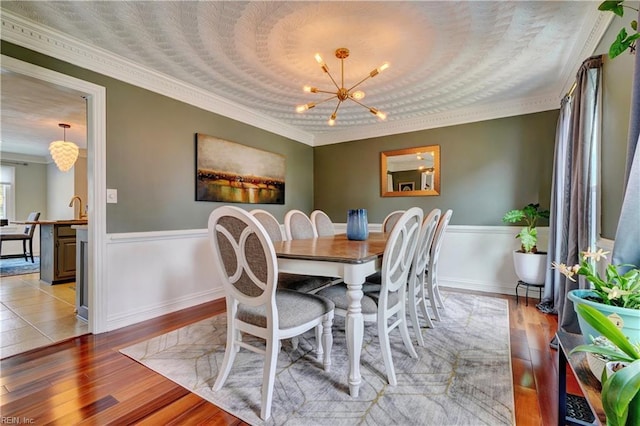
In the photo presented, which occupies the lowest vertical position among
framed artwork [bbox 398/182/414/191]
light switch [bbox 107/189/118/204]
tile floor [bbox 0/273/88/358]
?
tile floor [bbox 0/273/88/358]

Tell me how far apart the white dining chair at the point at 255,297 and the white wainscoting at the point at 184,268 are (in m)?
1.53

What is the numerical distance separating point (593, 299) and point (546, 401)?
0.68 m

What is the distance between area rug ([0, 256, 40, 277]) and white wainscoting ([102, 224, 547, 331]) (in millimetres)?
3629

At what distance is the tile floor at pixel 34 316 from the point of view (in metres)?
2.27

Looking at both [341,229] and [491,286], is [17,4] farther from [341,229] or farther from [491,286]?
[491,286]

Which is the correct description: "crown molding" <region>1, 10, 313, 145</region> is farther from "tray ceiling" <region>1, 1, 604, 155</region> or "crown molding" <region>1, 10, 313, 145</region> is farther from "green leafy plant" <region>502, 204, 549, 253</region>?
"green leafy plant" <region>502, 204, 549, 253</region>

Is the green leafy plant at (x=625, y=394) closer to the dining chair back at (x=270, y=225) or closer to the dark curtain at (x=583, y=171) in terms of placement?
the dark curtain at (x=583, y=171)

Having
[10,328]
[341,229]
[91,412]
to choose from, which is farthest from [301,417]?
[341,229]

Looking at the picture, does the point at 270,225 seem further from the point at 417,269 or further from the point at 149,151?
the point at 149,151

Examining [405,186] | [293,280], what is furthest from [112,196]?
[405,186]

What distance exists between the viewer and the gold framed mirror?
13.3 ft

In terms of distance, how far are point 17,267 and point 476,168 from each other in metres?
7.55

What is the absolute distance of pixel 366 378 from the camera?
175 cm

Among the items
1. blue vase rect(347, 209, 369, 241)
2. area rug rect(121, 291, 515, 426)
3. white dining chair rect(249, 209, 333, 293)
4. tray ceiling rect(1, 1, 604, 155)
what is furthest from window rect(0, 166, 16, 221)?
blue vase rect(347, 209, 369, 241)
